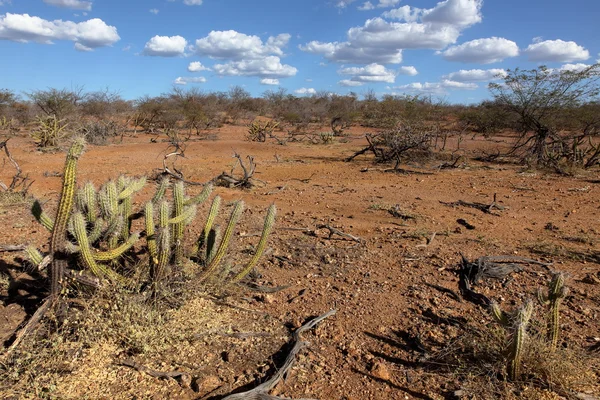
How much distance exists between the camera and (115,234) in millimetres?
3559

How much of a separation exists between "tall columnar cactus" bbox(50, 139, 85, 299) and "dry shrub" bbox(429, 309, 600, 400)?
9.21 ft

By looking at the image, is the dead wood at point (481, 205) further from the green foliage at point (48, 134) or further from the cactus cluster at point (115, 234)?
the green foliage at point (48, 134)

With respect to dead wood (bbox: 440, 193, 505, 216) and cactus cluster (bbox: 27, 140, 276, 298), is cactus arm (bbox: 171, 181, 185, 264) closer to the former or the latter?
cactus cluster (bbox: 27, 140, 276, 298)

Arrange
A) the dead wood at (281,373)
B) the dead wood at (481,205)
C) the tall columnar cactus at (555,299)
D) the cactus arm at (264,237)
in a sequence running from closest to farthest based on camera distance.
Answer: the dead wood at (281,373), the tall columnar cactus at (555,299), the cactus arm at (264,237), the dead wood at (481,205)

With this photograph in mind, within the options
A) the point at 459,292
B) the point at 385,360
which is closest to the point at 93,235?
the point at 385,360

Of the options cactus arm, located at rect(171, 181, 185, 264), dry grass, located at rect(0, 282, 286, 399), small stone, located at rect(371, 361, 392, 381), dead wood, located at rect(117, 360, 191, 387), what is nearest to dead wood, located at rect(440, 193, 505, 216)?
small stone, located at rect(371, 361, 392, 381)

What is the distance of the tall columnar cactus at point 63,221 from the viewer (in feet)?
9.70

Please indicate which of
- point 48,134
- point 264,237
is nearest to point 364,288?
point 264,237

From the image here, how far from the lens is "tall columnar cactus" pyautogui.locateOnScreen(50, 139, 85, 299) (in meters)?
2.96

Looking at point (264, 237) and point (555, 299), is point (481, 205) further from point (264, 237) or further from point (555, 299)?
point (264, 237)

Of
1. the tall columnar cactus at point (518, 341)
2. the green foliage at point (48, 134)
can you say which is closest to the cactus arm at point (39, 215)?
the tall columnar cactus at point (518, 341)

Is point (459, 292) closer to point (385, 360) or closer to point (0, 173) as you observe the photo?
point (385, 360)

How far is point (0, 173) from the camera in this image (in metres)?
10.1

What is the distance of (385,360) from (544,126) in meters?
12.4
